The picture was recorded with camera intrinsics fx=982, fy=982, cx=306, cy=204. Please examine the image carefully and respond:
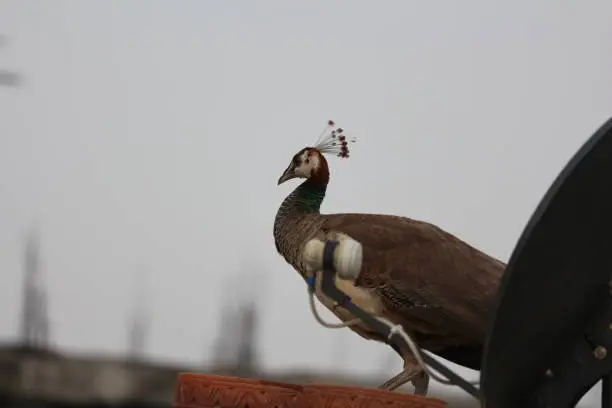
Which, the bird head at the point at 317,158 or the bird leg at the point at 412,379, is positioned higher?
the bird head at the point at 317,158

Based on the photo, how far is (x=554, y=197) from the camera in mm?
957

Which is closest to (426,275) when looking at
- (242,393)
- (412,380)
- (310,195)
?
(412,380)

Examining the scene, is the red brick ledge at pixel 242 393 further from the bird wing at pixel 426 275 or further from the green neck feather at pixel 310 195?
the green neck feather at pixel 310 195

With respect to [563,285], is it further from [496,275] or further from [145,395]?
[145,395]

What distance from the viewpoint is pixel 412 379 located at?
1.56 meters

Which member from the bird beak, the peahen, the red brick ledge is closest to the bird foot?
the peahen

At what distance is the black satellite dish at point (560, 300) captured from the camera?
38.0 inches

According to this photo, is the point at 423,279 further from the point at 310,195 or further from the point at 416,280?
the point at 310,195

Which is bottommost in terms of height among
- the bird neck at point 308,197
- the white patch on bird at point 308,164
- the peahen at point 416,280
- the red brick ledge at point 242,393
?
the red brick ledge at point 242,393

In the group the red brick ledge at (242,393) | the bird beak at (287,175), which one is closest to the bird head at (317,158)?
the bird beak at (287,175)

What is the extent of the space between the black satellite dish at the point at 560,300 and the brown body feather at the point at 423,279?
44cm

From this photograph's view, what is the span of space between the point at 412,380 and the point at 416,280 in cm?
17

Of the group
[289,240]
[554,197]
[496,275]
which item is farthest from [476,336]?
[554,197]

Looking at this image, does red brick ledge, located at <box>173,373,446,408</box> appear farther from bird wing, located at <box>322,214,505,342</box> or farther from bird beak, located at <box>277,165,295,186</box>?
bird beak, located at <box>277,165,295,186</box>
